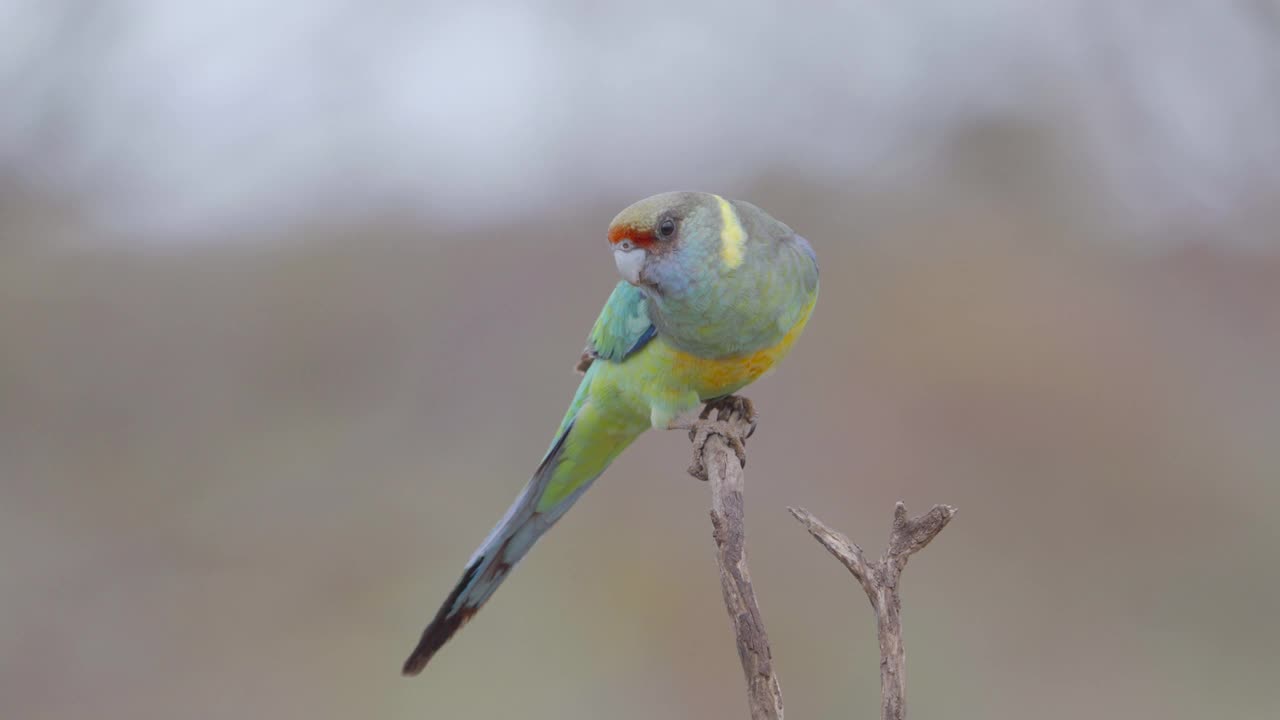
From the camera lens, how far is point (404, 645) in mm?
6004

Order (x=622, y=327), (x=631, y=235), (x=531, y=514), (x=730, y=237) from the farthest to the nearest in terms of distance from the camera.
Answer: (x=531, y=514) → (x=622, y=327) → (x=730, y=237) → (x=631, y=235)

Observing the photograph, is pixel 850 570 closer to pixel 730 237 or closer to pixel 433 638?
pixel 730 237

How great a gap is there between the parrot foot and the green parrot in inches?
4.2

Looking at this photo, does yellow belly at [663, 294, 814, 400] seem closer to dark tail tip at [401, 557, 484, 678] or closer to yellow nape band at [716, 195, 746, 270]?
yellow nape band at [716, 195, 746, 270]

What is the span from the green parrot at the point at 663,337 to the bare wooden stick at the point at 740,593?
1.58 feet

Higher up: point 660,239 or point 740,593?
point 660,239

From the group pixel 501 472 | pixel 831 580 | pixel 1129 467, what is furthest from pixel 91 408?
pixel 1129 467

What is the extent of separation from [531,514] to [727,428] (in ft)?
2.73

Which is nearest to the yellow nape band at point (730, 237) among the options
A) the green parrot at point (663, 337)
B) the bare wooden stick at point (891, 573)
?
the green parrot at point (663, 337)

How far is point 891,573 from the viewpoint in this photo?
2283mm

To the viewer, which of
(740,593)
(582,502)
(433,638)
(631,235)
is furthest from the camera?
(582,502)

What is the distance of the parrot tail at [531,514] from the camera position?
3.39m

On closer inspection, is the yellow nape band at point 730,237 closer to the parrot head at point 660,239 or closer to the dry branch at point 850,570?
the parrot head at point 660,239

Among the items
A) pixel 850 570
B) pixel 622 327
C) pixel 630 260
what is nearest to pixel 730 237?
pixel 630 260
